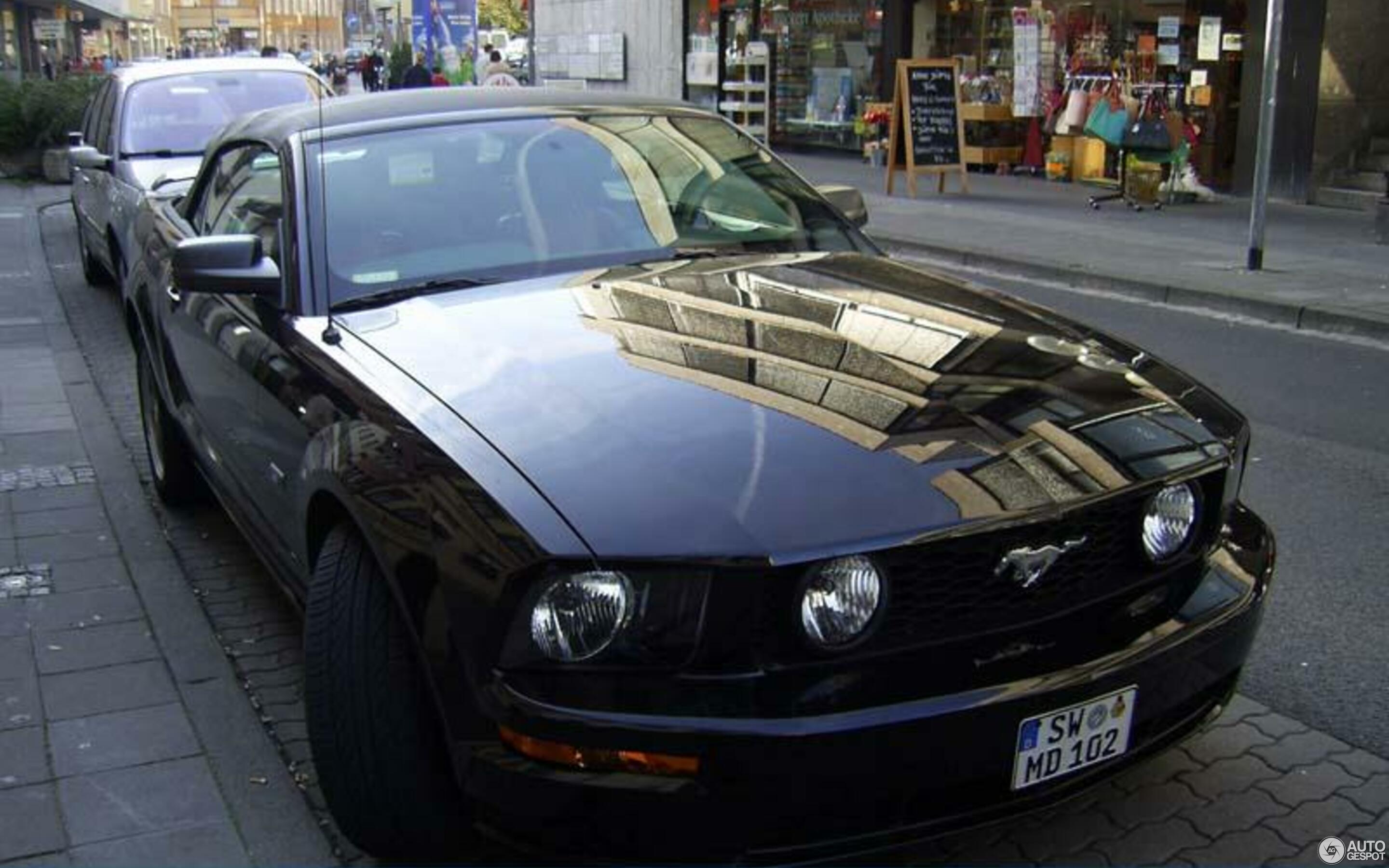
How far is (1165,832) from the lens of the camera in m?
3.24

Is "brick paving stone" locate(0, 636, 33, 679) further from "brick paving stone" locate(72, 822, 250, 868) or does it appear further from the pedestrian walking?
the pedestrian walking

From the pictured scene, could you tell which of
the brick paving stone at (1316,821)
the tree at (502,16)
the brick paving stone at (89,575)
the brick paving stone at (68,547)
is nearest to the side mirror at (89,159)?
the brick paving stone at (68,547)

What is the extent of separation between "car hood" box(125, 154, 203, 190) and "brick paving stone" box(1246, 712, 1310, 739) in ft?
24.5

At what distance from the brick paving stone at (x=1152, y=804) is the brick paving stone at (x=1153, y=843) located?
0.09 feet

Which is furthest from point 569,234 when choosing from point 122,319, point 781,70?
point 781,70

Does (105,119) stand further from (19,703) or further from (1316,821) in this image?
(1316,821)

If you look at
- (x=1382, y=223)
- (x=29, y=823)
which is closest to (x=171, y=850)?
(x=29, y=823)

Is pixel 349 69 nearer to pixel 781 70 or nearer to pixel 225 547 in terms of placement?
pixel 781 70

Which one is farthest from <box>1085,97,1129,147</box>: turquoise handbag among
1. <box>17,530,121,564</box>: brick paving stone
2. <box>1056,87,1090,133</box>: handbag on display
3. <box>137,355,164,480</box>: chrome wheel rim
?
<box>17,530,121,564</box>: brick paving stone

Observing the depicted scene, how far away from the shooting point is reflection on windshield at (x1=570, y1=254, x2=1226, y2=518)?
110 inches

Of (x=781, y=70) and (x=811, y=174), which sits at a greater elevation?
(x=781, y=70)

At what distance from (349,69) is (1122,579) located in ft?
181

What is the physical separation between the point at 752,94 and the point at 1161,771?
806 inches

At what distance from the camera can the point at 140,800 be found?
3516 mm
